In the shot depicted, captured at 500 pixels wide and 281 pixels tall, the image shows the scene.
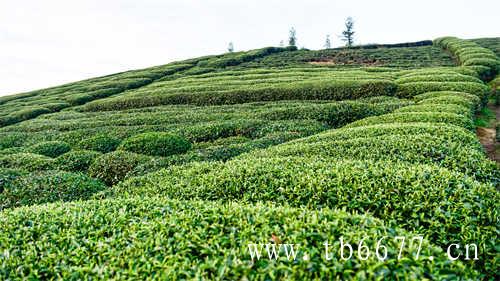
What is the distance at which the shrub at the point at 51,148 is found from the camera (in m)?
17.3

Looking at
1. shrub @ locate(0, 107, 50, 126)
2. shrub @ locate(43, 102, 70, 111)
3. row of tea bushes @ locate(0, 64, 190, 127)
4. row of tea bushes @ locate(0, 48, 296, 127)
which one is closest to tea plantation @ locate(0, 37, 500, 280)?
shrub @ locate(0, 107, 50, 126)

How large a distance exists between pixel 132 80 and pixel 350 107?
106 feet

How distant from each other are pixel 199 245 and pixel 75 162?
11.8 m

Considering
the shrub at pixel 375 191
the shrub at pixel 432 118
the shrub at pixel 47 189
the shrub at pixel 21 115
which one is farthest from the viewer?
the shrub at pixel 21 115

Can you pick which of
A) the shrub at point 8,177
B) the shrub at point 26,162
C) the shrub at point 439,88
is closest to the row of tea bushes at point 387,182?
the shrub at point 8,177

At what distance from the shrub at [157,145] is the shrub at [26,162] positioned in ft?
9.86

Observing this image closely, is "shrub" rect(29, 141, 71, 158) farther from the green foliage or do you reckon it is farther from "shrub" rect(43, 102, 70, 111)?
"shrub" rect(43, 102, 70, 111)

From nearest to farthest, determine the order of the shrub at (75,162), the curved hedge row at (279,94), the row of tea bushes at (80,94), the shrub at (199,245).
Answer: the shrub at (199,245)
the shrub at (75,162)
the curved hedge row at (279,94)
the row of tea bushes at (80,94)

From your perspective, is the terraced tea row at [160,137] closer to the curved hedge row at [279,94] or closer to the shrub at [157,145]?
the shrub at [157,145]

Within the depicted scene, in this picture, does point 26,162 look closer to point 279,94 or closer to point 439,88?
point 279,94

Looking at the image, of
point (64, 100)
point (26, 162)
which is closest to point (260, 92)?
point (26, 162)

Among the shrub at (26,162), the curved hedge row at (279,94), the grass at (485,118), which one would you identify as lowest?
the grass at (485,118)

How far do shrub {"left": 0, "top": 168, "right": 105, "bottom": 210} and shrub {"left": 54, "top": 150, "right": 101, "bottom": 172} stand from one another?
2529 millimetres

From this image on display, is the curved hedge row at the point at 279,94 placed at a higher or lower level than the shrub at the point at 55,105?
lower
